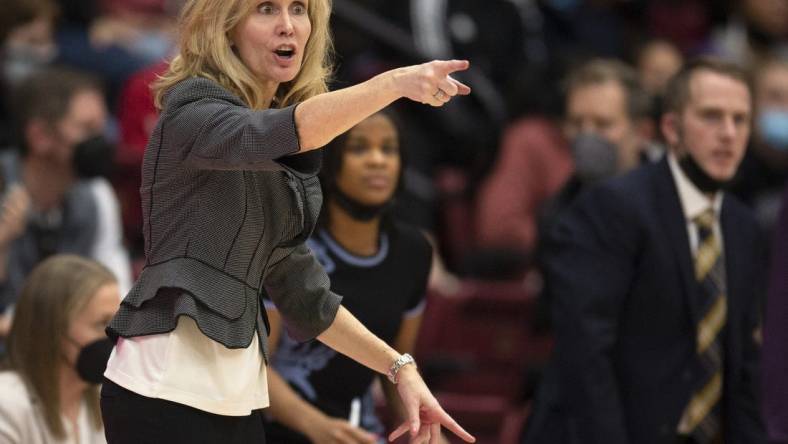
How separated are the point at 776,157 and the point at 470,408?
85.4 inches

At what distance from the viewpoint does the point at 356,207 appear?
12.4ft

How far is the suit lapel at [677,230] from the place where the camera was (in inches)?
147

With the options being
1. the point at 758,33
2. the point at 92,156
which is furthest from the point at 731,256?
the point at 758,33

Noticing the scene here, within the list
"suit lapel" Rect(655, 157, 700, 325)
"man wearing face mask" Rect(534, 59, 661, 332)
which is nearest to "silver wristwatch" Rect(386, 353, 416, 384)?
"suit lapel" Rect(655, 157, 700, 325)

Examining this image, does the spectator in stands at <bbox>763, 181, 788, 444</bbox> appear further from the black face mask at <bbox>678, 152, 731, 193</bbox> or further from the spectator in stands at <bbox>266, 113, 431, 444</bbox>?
the spectator in stands at <bbox>266, 113, 431, 444</bbox>

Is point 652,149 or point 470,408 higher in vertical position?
point 652,149

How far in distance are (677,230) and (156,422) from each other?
188cm

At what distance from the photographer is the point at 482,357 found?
18.9 feet

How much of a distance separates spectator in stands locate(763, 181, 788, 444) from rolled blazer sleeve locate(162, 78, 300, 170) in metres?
1.52

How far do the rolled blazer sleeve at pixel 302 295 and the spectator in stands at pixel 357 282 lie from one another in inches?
33.6

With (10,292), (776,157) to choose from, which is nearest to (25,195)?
(10,292)

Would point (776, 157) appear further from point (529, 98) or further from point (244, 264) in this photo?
point (244, 264)

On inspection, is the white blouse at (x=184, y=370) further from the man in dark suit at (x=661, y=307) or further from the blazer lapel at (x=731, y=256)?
the blazer lapel at (x=731, y=256)

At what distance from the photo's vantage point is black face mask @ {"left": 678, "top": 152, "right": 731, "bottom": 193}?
3846 mm
